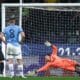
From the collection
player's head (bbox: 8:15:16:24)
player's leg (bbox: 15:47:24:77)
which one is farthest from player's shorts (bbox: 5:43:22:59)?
player's head (bbox: 8:15:16:24)

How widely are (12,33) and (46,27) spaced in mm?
1184

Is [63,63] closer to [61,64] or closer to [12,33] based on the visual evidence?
[61,64]

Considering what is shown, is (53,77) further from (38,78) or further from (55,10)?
(55,10)

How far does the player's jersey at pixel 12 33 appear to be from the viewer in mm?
21547

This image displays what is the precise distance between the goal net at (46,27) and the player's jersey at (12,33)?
0.53 m

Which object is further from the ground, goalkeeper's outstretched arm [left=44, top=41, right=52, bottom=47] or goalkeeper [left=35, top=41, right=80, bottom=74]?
goalkeeper's outstretched arm [left=44, top=41, right=52, bottom=47]

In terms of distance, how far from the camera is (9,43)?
21.8 meters

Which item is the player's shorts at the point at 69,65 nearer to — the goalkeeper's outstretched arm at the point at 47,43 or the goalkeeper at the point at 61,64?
the goalkeeper at the point at 61,64

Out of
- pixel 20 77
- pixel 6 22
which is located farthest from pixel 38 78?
pixel 6 22

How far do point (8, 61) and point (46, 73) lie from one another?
3.40 ft

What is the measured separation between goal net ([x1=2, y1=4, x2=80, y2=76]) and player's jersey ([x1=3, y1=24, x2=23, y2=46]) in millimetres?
533

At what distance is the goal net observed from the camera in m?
22.2

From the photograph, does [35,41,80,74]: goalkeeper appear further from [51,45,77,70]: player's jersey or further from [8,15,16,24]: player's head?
[8,15,16,24]: player's head

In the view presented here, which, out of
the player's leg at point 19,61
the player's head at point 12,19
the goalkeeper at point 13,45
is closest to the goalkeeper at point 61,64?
the player's leg at point 19,61
